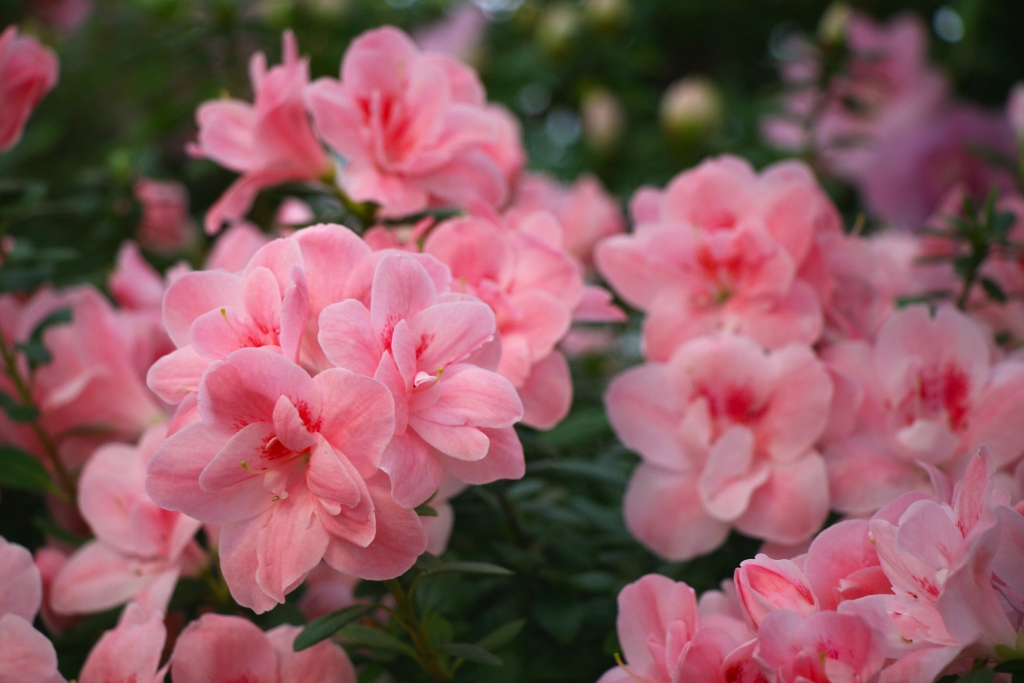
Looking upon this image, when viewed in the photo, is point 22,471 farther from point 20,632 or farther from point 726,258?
point 726,258

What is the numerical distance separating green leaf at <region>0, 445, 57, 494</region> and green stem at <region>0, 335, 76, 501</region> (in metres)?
0.02

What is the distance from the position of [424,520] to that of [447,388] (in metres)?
0.13

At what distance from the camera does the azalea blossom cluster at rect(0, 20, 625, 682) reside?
534 mm

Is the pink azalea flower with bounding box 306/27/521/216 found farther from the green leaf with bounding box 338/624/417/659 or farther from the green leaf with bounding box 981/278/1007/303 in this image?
the green leaf with bounding box 981/278/1007/303

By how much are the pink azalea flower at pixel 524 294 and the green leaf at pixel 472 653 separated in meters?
0.18

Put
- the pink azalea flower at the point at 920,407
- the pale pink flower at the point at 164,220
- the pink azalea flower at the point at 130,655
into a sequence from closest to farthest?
1. the pink azalea flower at the point at 130,655
2. the pink azalea flower at the point at 920,407
3. the pale pink flower at the point at 164,220

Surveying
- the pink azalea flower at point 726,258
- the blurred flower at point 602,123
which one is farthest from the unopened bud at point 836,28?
the pink azalea flower at point 726,258

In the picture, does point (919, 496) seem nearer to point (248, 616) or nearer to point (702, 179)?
point (702, 179)

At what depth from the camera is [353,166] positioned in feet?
2.45

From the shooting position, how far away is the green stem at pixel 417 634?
63cm

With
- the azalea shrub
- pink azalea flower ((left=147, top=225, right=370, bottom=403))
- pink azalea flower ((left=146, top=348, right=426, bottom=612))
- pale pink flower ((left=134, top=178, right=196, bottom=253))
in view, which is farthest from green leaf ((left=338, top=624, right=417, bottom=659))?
pale pink flower ((left=134, top=178, right=196, bottom=253))

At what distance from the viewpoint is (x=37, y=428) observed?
0.85 meters

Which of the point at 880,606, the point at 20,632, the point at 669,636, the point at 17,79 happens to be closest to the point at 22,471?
the point at 20,632

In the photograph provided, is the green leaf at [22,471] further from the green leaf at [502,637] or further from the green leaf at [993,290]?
the green leaf at [993,290]
